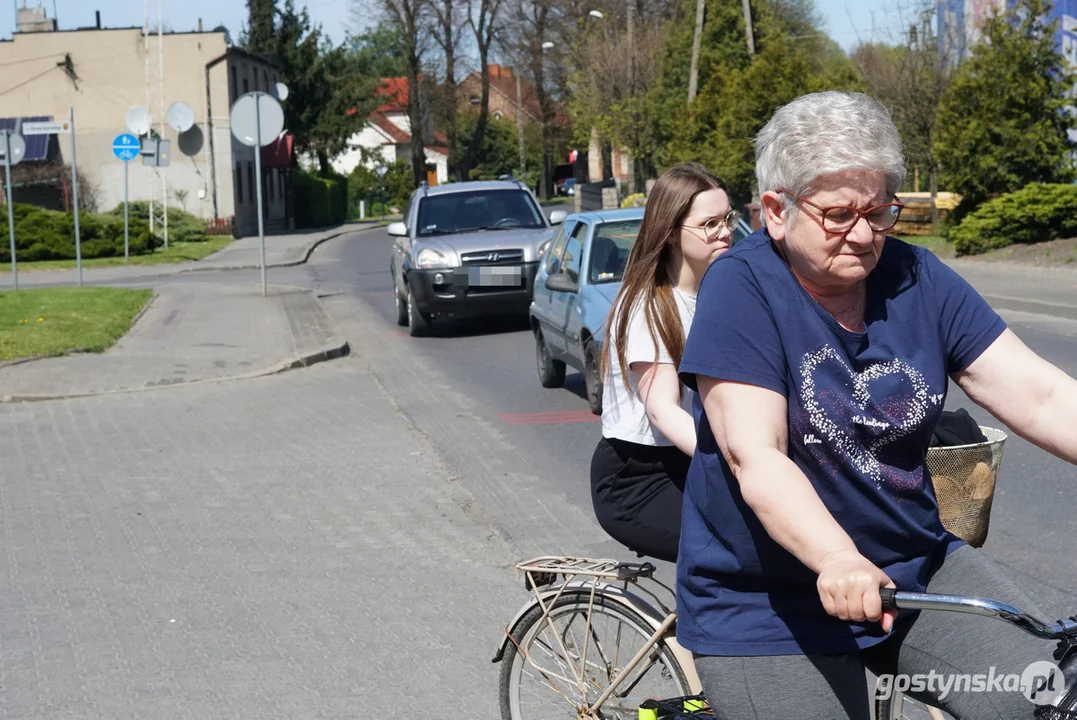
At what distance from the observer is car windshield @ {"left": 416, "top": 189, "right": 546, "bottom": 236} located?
1723 centimetres

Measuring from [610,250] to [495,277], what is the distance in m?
5.32

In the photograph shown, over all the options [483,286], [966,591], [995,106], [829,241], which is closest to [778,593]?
[966,591]

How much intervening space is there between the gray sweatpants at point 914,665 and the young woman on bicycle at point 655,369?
902 millimetres

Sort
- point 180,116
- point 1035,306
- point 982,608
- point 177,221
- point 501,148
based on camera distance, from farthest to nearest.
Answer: point 501,148 < point 180,116 < point 177,221 < point 1035,306 < point 982,608

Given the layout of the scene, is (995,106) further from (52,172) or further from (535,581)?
(52,172)

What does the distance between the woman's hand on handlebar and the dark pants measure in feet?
4.07

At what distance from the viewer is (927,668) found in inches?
95.8

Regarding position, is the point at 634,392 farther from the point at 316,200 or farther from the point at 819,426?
the point at 316,200

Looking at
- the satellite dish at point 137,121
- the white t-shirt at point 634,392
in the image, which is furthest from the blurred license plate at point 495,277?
the satellite dish at point 137,121

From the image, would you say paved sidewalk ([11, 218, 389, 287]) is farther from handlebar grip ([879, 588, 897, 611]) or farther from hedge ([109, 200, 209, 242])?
handlebar grip ([879, 588, 897, 611])

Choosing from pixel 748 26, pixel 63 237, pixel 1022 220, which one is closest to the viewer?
pixel 1022 220

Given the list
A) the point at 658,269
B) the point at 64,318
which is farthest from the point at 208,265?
the point at 658,269

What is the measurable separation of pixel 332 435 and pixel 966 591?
7.48 m

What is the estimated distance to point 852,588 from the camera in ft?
7.20
